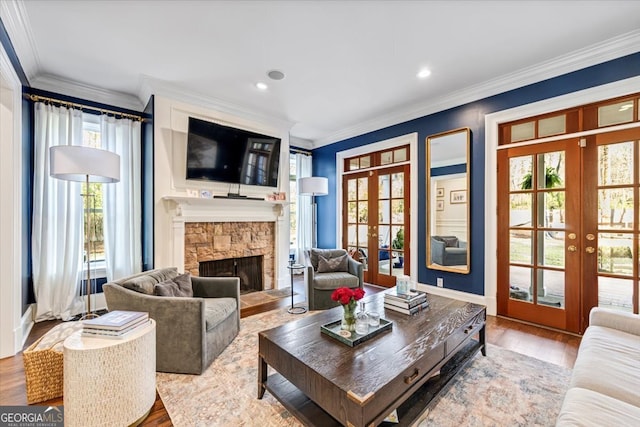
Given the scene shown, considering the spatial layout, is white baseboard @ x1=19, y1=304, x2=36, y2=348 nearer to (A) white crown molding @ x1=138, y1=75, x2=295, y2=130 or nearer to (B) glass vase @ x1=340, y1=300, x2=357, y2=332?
(A) white crown molding @ x1=138, y1=75, x2=295, y2=130

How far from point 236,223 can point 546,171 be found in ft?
12.9

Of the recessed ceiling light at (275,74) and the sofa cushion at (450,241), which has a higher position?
the recessed ceiling light at (275,74)

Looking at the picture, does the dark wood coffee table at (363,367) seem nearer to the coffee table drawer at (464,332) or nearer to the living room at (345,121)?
the coffee table drawer at (464,332)

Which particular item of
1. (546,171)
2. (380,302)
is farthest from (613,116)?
(380,302)

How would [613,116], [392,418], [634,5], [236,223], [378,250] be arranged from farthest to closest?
[378,250], [236,223], [613,116], [634,5], [392,418]

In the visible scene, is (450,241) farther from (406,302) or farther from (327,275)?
(406,302)

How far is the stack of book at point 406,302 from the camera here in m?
2.22

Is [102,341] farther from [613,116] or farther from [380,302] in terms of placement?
[613,116]

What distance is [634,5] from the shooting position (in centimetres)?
216

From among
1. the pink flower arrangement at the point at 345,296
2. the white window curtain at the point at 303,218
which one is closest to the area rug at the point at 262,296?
the white window curtain at the point at 303,218

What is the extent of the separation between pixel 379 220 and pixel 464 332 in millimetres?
2851

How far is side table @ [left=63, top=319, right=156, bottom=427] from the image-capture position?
Result: 150 cm
